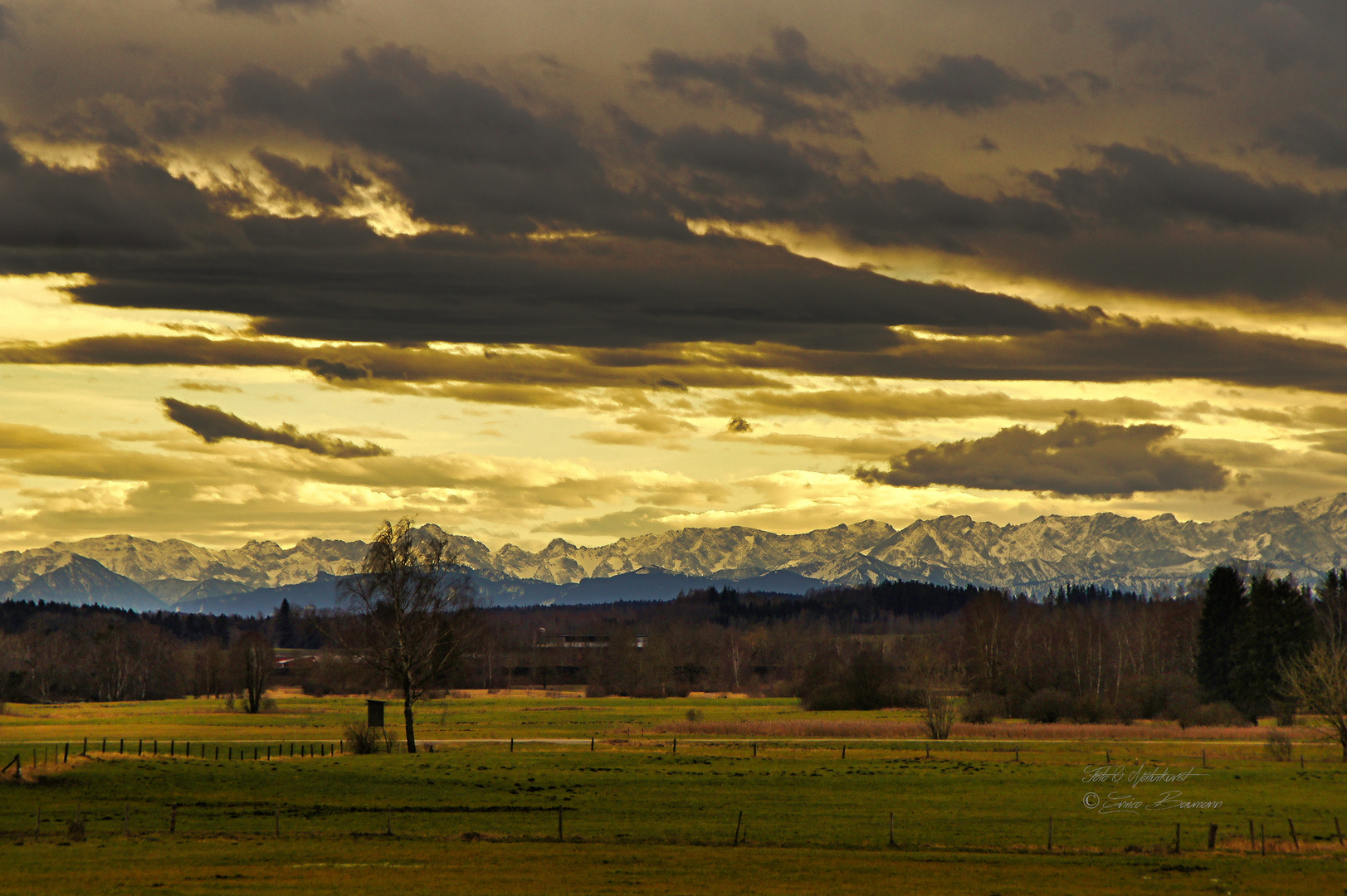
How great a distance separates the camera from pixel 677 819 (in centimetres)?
5512

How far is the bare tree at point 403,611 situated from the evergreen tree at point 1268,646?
85.6 meters

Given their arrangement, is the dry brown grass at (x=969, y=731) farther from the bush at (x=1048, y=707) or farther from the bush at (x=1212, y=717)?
the bush at (x=1048, y=707)

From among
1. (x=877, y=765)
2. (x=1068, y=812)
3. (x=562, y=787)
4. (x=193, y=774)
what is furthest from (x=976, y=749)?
(x=193, y=774)

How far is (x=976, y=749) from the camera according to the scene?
A: 90750 mm

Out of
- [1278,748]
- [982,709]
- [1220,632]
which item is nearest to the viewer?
[1278,748]

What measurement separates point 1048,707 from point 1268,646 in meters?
24.2

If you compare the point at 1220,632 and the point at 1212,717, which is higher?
the point at 1220,632

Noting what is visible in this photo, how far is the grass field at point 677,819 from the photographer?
40.8 metres

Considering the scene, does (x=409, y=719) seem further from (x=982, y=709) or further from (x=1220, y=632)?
(x=1220, y=632)

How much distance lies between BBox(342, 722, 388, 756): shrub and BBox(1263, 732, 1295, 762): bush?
63.6 meters

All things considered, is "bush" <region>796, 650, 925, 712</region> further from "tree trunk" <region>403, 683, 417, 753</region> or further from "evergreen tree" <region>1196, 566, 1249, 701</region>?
"tree trunk" <region>403, 683, 417, 753</region>

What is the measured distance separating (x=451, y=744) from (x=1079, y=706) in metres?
69.8

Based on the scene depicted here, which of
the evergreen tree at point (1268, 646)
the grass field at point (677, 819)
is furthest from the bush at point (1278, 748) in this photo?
the evergreen tree at point (1268, 646)

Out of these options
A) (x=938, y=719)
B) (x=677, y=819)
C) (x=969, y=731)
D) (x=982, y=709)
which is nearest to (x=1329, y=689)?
(x=938, y=719)
